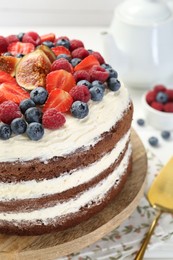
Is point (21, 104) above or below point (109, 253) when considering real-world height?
above

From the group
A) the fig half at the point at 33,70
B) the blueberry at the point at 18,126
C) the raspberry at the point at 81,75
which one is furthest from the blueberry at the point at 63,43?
the blueberry at the point at 18,126

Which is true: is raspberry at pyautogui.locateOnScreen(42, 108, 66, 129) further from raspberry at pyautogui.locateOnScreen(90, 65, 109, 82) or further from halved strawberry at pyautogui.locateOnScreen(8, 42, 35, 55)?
halved strawberry at pyautogui.locateOnScreen(8, 42, 35, 55)

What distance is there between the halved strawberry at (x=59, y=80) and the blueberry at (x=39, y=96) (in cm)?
8

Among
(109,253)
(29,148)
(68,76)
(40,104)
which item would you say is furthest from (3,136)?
(109,253)

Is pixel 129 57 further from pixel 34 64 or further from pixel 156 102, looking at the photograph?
pixel 34 64

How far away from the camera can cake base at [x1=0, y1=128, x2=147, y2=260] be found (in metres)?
1.75

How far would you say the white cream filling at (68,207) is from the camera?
5.90 ft

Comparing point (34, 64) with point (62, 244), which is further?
point (34, 64)

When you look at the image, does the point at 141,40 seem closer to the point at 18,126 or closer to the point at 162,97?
the point at 162,97

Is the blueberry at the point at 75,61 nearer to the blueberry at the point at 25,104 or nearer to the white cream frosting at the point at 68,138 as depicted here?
the white cream frosting at the point at 68,138

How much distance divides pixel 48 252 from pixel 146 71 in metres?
1.33

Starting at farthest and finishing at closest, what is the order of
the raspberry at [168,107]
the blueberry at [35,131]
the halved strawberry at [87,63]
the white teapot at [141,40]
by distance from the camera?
the white teapot at [141,40], the raspberry at [168,107], the halved strawberry at [87,63], the blueberry at [35,131]

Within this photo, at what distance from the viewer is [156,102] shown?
2639 millimetres

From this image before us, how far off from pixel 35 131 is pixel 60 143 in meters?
0.09
